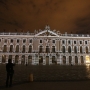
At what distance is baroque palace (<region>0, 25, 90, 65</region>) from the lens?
4988cm

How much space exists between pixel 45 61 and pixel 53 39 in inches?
381

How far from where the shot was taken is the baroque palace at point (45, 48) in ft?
164

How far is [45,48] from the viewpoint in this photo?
51.5 meters

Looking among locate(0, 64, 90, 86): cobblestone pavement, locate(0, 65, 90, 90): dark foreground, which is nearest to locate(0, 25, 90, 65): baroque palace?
locate(0, 64, 90, 86): cobblestone pavement

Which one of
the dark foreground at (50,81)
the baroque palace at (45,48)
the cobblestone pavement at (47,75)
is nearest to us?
the dark foreground at (50,81)

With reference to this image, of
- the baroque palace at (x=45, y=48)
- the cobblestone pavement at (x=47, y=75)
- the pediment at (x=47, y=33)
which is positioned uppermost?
the pediment at (x=47, y=33)

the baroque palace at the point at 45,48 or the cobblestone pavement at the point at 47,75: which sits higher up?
the baroque palace at the point at 45,48

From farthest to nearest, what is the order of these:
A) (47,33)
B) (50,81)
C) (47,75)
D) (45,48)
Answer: (47,33) < (45,48) < (47,75) < (50,81)

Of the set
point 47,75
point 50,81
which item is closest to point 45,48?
point 47,75

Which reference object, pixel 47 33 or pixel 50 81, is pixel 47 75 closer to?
pixel 50 81

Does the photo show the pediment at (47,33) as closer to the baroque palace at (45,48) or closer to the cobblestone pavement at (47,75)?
the baroque palace at (45,48)

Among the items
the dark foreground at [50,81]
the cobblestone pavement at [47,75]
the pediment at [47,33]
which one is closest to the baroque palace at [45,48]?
the pediment at [47,33]

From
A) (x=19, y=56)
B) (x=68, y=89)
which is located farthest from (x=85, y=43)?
(x=68, y=89)

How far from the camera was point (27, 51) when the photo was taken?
50.3 metres
